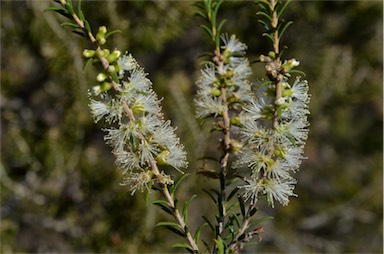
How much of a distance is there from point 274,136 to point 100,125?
67.1 inches

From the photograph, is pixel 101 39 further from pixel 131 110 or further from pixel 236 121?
pixel 236 121

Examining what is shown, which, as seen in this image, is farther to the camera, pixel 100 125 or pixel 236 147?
pixel 100 125

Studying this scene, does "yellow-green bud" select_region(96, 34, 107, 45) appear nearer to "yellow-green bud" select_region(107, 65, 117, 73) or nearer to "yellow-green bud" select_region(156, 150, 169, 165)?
"yellow-green bud" select_region(107, 65, 117, 73)

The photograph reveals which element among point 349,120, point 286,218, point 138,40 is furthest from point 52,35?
point 349,120

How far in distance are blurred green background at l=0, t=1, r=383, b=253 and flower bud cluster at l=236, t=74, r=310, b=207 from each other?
1.07 meters

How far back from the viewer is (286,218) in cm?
301

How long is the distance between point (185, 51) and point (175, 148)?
7.77ft

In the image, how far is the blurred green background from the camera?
1.96 m

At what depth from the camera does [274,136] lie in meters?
0.79

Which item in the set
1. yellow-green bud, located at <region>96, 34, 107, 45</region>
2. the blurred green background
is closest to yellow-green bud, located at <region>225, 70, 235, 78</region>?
yellow-green bud, located at <region>96, 34, 107, 45</region>

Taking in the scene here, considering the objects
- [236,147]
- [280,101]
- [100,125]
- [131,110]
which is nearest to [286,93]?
[280,101]

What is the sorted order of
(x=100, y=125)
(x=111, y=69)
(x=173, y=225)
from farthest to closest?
(x=100, y=125) < (x=173, y=225) < (x=111, y=69)

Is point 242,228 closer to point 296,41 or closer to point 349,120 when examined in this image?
point 296,41

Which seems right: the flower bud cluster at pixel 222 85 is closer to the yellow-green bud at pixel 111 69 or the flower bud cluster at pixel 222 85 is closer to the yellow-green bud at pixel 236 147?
the yellow-green bud at pixel 236 147
